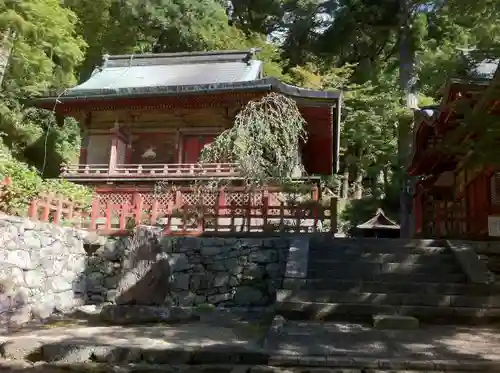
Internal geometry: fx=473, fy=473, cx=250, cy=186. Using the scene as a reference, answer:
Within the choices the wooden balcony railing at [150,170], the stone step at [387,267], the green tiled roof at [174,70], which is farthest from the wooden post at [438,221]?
the green tiled roof at [174,70]

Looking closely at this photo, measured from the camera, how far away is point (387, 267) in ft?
27.2

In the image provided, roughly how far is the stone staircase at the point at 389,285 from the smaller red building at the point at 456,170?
1.78m

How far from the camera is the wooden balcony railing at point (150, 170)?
13.9 metres

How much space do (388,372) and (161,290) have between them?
444 centimetres

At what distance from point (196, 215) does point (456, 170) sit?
849cm

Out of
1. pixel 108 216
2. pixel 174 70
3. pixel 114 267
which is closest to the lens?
pixel 114 267

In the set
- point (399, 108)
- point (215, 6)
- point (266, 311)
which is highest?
point (215, 6)

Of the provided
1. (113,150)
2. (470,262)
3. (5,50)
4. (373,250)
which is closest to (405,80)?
(113,150)

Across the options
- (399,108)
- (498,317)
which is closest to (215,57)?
(399,108)

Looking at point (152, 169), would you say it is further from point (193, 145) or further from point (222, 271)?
point (222, 271)

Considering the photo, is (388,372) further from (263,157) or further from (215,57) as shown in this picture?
(215,57)

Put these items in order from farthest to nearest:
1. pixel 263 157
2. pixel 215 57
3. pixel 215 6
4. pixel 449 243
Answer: pixel 215 6 < pixel 215 57 < pixel 263 157 < pixel 449 243

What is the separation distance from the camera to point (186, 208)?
10.6 metres

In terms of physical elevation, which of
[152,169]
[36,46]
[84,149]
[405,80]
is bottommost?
[152,169]
